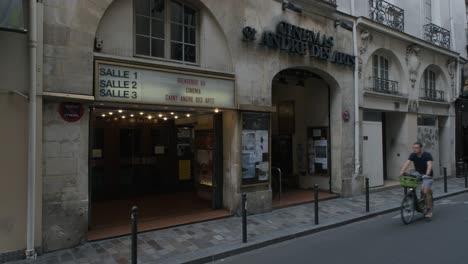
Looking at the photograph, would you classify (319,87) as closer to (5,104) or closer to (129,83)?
(129,83)

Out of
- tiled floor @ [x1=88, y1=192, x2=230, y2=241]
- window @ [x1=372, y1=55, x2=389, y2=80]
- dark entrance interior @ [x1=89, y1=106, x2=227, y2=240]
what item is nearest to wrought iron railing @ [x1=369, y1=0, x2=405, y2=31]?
window @ [x1=372, y1=55, x2=389, y2=80]

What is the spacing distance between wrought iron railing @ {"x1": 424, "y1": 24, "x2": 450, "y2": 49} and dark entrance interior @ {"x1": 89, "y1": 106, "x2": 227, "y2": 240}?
37.7 feet

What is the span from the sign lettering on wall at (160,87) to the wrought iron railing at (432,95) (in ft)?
36.3

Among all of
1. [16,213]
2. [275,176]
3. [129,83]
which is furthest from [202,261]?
[275,176]

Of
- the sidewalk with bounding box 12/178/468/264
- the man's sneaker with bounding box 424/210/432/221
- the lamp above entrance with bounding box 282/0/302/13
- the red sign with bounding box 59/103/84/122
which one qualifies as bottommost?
the sidewalk with bounding box 12/178/468/264

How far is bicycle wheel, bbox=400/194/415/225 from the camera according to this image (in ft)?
25.8

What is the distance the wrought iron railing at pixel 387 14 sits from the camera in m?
12.6

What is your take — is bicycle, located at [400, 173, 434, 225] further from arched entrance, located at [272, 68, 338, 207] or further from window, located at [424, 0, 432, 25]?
window, located at [424, 0, 432, 25]

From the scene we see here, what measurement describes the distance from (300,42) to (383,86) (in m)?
5.21

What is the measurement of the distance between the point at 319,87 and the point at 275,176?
11.4ft

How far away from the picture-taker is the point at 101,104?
6703 mm

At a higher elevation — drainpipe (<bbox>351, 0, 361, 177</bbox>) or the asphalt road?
drainpipe (<bbox>351, 0, 361, 177</bbox>)

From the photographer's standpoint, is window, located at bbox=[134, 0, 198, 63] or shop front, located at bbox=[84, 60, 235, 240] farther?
window, located at bbox=[134, 0, 198, 63]

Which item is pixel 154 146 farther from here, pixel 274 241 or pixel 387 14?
pixel 387 14
